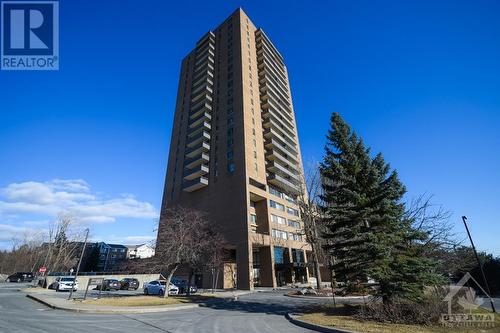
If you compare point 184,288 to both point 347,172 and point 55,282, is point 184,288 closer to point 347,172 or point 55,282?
point 55,282

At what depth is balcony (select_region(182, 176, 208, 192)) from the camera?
56.7 metres

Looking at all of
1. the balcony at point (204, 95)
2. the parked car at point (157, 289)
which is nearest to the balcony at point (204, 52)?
the balcony at point (204, 95)

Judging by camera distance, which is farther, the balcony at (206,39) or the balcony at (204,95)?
the balcony at (206,39)

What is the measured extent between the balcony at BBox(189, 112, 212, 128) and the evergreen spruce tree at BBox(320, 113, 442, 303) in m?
47.4

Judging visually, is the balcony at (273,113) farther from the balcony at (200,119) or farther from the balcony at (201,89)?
the balcony at (201,89)

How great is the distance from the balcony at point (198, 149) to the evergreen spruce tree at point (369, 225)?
43.4 m

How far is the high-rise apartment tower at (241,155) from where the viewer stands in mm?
50031

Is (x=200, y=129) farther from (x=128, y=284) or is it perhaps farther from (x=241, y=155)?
(x=128, y=284)

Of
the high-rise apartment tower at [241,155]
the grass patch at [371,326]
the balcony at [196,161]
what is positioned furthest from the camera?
the balcony at [196,161]

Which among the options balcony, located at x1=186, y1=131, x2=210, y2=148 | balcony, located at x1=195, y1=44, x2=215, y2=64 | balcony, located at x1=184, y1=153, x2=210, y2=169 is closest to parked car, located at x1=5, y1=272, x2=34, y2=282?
balcony, located at x1=184, y1=153, x2=210, y2=169

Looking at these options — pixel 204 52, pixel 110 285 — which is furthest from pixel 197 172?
pixel 204 52

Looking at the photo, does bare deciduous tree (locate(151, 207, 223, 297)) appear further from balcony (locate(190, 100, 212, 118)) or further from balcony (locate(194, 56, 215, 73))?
balcony (locate(194, 56, 215, 73))

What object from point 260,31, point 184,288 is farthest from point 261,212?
point 260,31

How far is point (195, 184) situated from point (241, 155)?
12.4m
